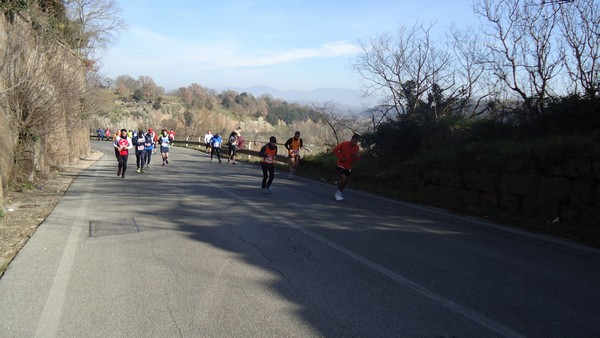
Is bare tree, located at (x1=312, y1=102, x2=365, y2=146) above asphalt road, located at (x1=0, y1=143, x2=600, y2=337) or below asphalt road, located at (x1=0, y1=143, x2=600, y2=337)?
above

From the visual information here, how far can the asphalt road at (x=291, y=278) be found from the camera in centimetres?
405

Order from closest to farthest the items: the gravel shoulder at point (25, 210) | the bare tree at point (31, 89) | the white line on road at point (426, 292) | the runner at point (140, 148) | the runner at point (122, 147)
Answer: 1. the white line on road at point (426, 292)
2. the gravel shoulder at point (25, 210)
3. the bare tree at point (31, 89)
4. the runner at point (122, 147)
5. the runner at point (140, 148)

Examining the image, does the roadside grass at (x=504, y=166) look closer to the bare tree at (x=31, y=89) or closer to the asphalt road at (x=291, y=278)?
the asphalt road at (x=291, y=278)

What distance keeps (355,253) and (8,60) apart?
10.4m

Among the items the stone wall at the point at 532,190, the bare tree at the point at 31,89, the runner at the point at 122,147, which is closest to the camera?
the stone wall at the point at 532,190

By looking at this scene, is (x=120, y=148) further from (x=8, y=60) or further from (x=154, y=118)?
(x=154, y=118)

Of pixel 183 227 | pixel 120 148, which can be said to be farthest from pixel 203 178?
pixel 183 227

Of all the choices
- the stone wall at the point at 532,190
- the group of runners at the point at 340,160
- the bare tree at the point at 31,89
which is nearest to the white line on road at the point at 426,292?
the group of runners at the point at 340,160

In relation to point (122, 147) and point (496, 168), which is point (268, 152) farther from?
point (122, 147)

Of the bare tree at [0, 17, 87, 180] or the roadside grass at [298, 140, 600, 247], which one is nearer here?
the roadside grass at [298, 140, 600, 247]

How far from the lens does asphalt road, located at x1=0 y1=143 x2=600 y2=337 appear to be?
4.05 metres

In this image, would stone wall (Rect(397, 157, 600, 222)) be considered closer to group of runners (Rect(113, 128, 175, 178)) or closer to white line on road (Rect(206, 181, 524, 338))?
white line on road (Rect(206, 181, 524, 338))

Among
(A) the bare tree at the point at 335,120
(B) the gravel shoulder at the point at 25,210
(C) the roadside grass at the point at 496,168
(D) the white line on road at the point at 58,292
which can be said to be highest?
(A) the bare tree at the point at 335,120

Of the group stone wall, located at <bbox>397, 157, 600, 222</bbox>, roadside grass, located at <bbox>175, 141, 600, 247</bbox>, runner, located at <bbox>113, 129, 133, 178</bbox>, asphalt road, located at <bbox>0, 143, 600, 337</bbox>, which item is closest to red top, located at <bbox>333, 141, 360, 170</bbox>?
roadside grass, located at <bbox>175, 141, 600, 247</bbox>
